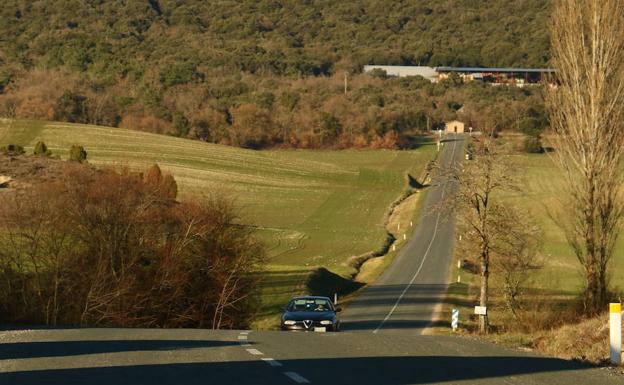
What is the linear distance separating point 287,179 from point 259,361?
360ft

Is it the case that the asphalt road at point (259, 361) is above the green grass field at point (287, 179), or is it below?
above

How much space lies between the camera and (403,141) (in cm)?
16225

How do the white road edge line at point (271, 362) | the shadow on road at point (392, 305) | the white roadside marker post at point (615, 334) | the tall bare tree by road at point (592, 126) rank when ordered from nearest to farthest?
1. the white road edge line at point (271, 362)
2. the white roadside marker post at point (615, 334)
3. the tall bare tree by road at point (592, 126)
4. the shadow on road at point (392, 305)

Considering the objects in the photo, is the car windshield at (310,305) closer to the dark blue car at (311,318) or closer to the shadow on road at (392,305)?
the dark blue car at (311,318)

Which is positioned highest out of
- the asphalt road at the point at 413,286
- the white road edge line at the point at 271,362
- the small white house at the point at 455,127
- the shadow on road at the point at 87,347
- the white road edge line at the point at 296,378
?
the white road edge line at the point at 296,378

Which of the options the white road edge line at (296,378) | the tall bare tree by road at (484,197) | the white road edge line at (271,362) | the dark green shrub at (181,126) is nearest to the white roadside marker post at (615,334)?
the white road edge line at (271,362)

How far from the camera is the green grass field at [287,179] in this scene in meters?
88.0

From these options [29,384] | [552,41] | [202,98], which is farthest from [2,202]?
[202,98]

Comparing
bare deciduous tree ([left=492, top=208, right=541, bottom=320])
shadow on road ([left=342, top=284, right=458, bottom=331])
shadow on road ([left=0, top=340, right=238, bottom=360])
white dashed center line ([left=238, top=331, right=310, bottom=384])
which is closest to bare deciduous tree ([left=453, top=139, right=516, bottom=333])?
bare deciduous tree ([left=492, top=208, right=541, bottom=320])

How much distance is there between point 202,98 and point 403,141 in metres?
40.9

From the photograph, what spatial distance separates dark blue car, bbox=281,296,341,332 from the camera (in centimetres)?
2817

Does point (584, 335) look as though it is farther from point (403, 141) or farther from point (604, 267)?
point (403, 141)

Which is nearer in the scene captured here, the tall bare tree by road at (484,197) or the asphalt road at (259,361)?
the asphalt road at (259,361)

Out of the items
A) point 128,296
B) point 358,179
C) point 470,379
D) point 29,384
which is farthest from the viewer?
point 358,179
